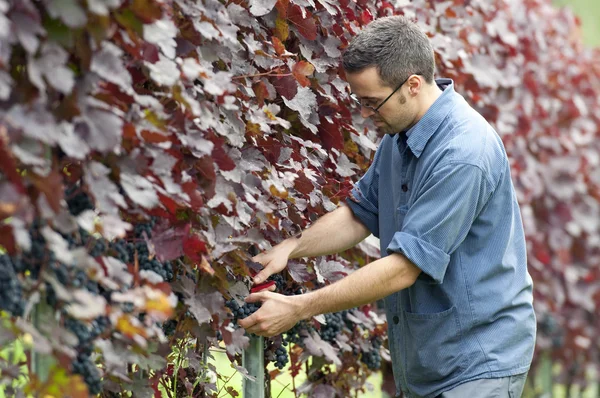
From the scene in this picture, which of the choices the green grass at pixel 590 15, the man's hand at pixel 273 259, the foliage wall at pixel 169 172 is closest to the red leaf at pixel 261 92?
the foliage wall at pixel 169 172

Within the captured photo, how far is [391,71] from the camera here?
2.91 metres

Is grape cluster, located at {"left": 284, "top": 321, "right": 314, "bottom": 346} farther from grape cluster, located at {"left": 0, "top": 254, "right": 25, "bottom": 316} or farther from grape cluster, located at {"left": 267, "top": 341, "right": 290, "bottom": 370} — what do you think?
grape cluster, located at {"left": 0, "top": 254, "right": 25, "bottom": 316}

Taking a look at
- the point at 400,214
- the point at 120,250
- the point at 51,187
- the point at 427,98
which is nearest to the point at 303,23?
the point at 427,98

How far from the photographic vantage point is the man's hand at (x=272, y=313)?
2668mm

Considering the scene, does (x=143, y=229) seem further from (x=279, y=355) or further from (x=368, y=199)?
(x=368, y=199)

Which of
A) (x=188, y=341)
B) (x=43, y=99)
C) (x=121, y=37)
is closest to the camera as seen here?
(x=43, y=99)

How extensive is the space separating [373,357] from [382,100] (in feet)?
3.95

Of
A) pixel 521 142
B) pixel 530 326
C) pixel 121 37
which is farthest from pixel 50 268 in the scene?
pixel 521 142

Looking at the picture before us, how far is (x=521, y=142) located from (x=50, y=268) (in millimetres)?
4261

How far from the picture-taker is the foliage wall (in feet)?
5.74

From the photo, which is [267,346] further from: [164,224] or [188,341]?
[164,224]

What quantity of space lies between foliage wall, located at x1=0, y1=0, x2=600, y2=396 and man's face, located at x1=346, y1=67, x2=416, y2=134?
0.16 m

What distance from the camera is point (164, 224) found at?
2254mm

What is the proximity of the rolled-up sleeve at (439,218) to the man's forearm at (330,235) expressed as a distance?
1.25ft
